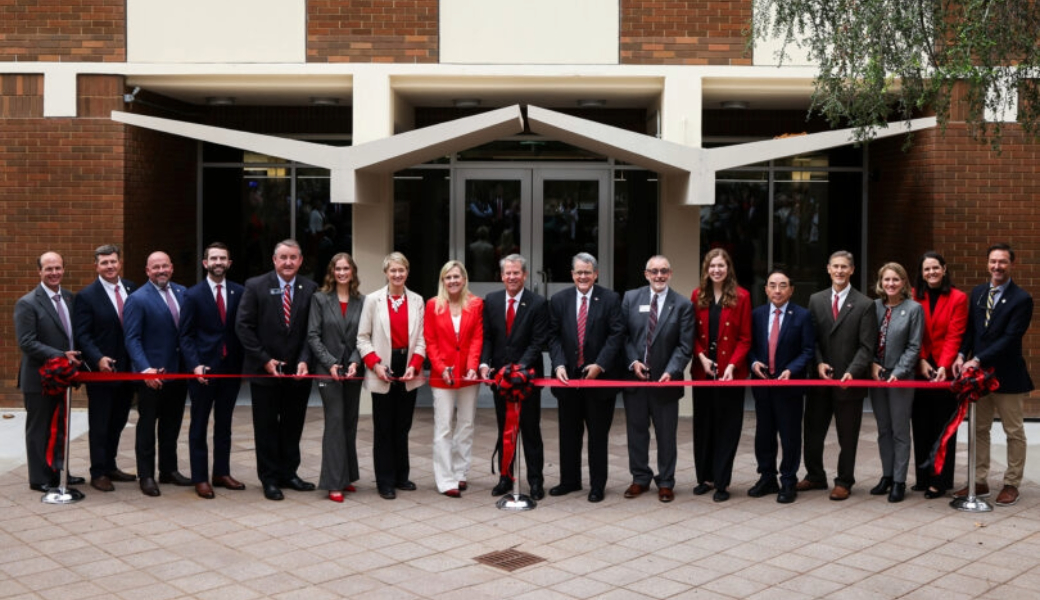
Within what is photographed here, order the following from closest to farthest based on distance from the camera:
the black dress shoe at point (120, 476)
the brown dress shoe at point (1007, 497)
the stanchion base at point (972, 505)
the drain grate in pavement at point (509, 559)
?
the drain grate in pavement at point (509, 559), the stanchion base at point (972, 505), the brown dress shoe at point (1007, 497), the black dress shoe at point (120, 476)

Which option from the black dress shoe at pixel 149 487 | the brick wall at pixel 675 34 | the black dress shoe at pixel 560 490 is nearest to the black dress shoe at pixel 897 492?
the black dress shoe at pixel 560 490

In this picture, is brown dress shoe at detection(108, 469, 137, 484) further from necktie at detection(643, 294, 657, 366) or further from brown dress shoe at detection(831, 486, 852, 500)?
brown dress shoe at detection(831, 486, 852, 500)

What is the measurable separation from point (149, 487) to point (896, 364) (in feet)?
18.8

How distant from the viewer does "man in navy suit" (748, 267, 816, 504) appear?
29.3 feet

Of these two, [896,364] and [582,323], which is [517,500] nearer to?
[582,323]

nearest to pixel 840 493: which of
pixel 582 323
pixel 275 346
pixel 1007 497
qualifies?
pixel 1007 497

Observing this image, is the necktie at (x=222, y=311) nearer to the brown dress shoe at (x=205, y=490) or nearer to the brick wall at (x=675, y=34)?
the brown dress shoe at (x=205, y=490)

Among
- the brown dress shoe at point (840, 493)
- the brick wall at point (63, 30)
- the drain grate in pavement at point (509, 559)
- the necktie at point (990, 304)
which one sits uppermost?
the brick wall at point (63, 30)

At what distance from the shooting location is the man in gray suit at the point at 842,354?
8.94 meters

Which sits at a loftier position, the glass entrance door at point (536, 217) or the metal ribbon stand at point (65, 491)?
the glass entrance door at point (536, 217)

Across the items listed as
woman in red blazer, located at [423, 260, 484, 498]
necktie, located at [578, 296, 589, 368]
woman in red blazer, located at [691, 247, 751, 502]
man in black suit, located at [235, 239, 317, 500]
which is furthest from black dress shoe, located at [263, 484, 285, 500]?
woman in red blazer, located at [691, 247, 751, 502]

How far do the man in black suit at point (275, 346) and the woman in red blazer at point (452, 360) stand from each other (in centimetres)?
97

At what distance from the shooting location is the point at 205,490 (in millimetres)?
8945

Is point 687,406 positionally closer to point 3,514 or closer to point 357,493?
point 357,493
